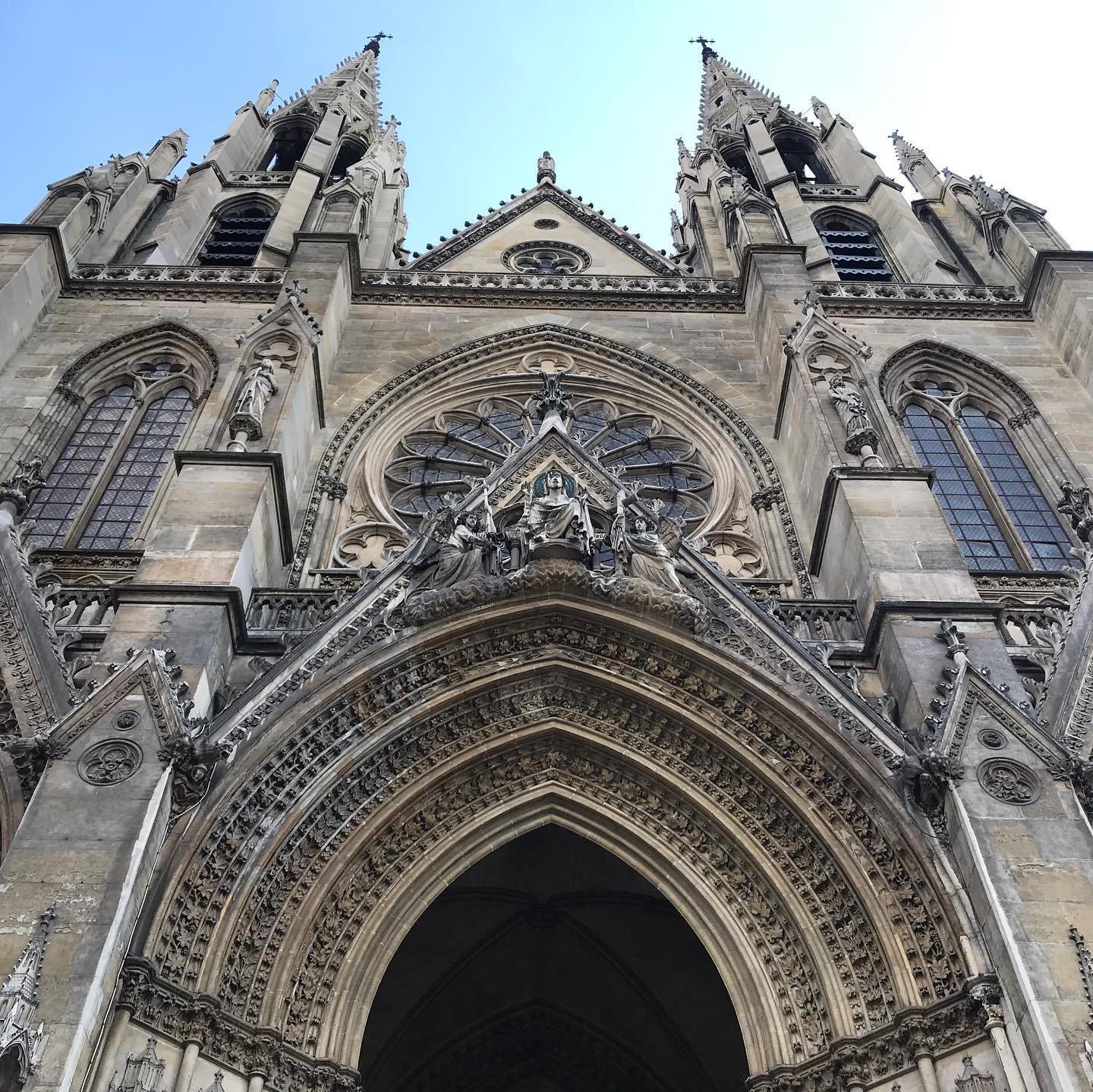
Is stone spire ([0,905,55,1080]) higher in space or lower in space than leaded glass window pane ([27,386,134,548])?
lower

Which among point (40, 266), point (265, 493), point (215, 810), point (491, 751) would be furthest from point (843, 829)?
point (40, 266)

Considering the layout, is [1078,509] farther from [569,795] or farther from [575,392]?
[575,392]

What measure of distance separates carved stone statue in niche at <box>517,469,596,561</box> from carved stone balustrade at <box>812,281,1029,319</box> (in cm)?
771

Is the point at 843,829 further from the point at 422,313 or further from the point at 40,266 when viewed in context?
the point at 40,266

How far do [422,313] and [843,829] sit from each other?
11.8 metres

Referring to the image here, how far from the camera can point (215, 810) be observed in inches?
350

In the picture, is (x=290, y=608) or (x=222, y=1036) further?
(x=290, y=608)

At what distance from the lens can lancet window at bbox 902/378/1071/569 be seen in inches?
568

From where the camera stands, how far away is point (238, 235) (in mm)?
23047

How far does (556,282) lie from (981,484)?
25.4 feet

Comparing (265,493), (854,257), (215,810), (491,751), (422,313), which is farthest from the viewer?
(854,257)

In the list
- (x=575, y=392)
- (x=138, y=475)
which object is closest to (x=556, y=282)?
(x=575, y=392)

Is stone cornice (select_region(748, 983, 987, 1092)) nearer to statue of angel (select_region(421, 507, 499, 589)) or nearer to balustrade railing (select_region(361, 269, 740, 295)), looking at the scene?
statue of angel (select_region(421, 507, 499, 589))

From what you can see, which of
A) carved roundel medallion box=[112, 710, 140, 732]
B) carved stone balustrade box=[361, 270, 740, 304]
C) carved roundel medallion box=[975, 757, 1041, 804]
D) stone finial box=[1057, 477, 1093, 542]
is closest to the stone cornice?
carved roundel medallion box=[975, 757, 1041, 804]
